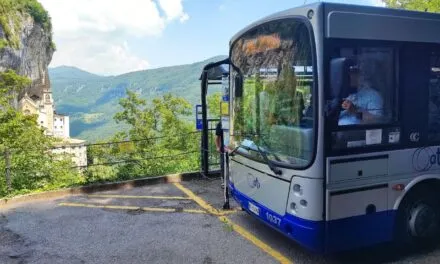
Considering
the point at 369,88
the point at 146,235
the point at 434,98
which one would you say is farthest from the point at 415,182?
the point at 146,235

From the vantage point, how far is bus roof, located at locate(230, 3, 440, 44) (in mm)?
4035

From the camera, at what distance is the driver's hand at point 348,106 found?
4.19 m

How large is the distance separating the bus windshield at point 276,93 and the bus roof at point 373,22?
0.73 feet

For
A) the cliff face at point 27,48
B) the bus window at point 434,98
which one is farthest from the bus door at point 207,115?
the cliff face at point 27,48

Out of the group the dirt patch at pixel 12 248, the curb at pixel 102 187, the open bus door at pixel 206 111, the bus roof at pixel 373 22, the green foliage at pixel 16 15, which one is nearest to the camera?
the bus roof at pixel 373 22

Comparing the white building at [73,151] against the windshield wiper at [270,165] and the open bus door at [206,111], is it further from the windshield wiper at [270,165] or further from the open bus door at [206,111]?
the windshield wiper at [270,165]

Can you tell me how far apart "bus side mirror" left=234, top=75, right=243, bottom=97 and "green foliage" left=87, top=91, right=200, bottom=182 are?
4.37 metres

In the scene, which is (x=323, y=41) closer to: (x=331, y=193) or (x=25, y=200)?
(x=331, y=193)

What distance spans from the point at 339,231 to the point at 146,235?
9.21 ft

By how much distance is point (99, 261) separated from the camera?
4895mm

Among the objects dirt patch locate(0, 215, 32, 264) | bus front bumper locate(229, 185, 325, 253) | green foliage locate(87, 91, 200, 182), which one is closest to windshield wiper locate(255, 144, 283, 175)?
bus front bumper locate(229, 185, 325, 253)

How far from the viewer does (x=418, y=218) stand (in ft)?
15.6

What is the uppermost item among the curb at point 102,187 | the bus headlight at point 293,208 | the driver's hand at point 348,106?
the driver's hand at point 348,106

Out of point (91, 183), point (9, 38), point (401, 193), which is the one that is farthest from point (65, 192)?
point (9, 38)
